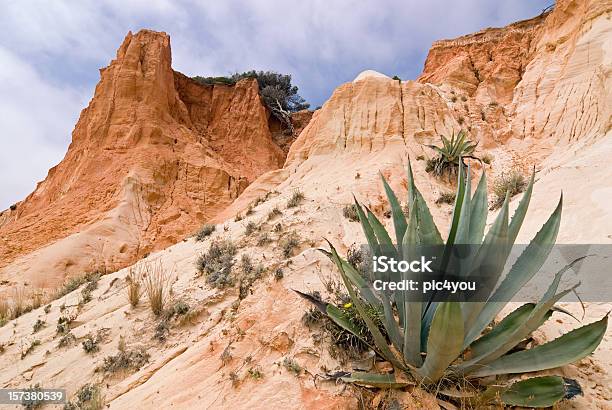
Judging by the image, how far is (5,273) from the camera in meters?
12.5

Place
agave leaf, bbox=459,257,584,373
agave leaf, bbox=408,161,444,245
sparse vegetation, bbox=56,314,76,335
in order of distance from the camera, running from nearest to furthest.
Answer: agave leaf, bbox=459,257,584,373, agave leaf, bbox=408,161,444,245, sparse vegetation, bbox=56,314,76,335

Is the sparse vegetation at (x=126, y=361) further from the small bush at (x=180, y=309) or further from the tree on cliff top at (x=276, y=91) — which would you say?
the tree on cliff top at (x=276, y=91)

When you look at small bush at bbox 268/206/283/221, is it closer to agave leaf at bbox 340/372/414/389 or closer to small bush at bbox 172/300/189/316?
small bush at bbox 172/300/189/316

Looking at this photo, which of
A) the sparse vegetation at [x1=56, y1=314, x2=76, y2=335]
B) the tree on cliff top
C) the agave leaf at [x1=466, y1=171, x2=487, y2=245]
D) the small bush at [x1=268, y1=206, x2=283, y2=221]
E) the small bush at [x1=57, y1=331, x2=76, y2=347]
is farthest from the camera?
the tree on cliff top

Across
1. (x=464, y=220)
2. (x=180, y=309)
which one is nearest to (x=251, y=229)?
(x=180, y=309)

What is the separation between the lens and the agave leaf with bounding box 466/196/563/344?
2328 mm

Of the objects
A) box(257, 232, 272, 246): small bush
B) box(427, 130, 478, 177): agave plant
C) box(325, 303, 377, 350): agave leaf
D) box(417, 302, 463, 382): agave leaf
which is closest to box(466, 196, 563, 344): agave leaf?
box(417, 302, 463, 382): agave leaf

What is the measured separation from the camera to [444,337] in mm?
1958

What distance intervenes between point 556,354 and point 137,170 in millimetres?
17293

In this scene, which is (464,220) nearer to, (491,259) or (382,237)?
(491,259)

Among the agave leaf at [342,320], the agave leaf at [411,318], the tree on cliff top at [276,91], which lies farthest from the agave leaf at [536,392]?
the tree on cliff top at [276,91]

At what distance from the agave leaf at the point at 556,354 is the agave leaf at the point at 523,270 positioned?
220 mm

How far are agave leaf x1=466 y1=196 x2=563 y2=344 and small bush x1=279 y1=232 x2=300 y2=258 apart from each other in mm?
3603

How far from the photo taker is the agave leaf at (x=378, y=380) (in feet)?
7.55
